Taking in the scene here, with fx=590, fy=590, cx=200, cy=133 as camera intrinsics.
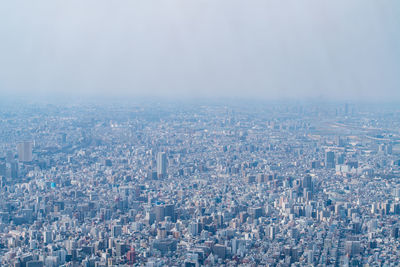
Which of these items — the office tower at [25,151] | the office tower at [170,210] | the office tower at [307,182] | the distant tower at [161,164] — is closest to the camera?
the office tower at [170,210]

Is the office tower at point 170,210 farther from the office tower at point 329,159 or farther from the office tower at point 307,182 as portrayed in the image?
the office tower at point 329,159

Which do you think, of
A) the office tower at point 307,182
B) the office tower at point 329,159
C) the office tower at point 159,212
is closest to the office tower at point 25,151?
the office tower at point 159,212

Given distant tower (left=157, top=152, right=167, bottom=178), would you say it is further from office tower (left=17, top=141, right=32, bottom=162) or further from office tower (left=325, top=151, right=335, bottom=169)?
office tower (left=325, top=151, right=335, bottom=169)

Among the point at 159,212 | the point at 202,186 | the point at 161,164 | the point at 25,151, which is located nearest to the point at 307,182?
the point at 202,186

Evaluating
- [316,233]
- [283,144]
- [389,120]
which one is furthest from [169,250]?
[389,120]

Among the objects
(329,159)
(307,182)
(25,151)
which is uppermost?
(25,151)

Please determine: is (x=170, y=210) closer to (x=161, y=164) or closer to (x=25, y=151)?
(x=161, y=164)

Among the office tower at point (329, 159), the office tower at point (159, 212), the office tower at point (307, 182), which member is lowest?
the office tower at point (159, 212)
